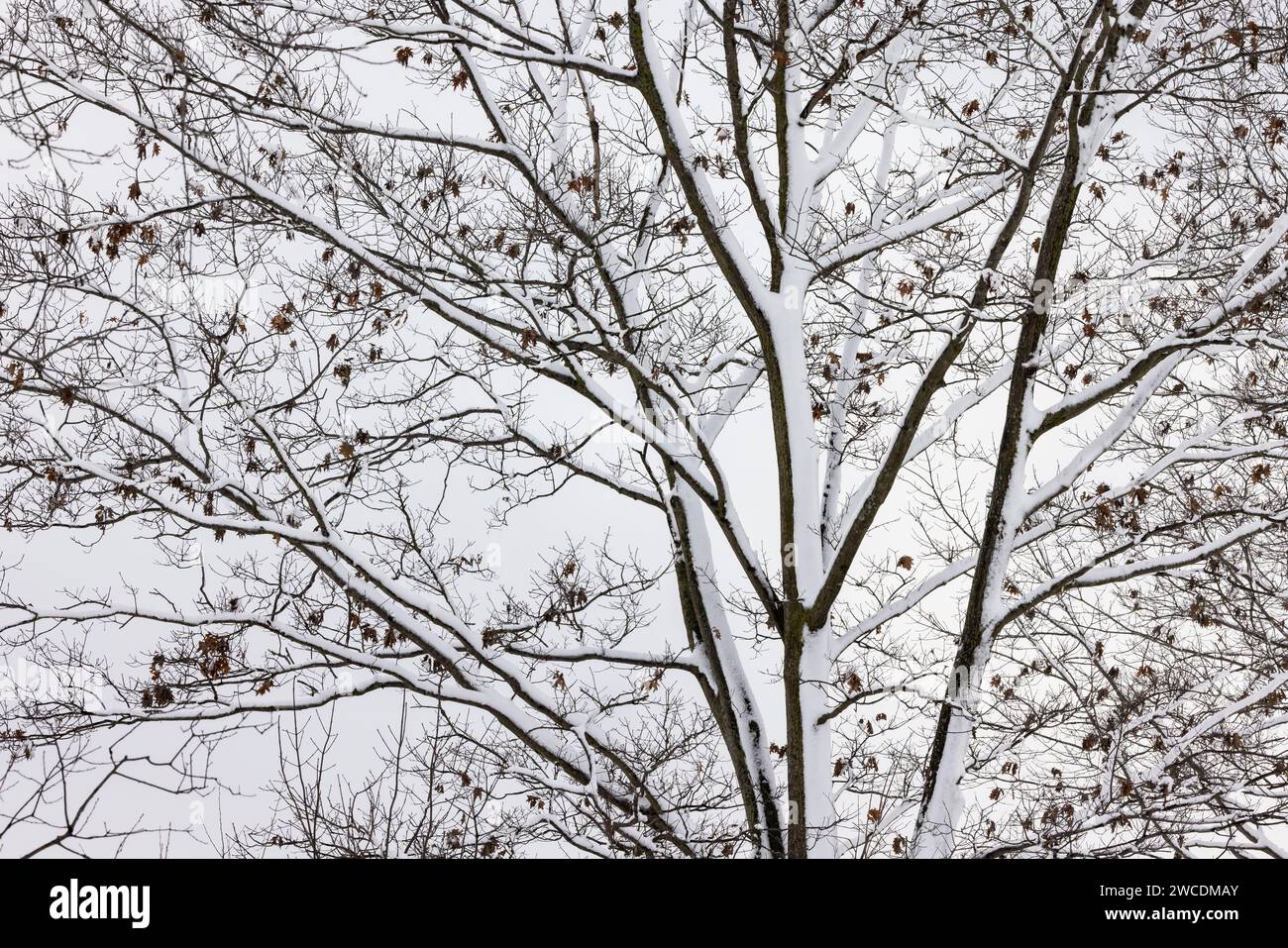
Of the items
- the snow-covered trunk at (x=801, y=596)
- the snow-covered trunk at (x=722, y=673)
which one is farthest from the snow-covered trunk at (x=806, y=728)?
the snow-covered trunk at (x=722, y=673)

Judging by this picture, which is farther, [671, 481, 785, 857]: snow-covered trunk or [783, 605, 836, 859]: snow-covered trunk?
[671, 481, 785, 857]: snow-covered trunk

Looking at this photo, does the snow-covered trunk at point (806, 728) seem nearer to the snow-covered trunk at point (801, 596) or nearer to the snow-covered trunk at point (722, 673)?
the snow-covered trunk at point (801, 596)

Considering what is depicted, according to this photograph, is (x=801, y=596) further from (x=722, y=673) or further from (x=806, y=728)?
(x=722, y=673)

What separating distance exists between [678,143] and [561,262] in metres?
1.22

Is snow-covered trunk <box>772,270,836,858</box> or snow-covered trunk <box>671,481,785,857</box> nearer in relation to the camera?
snow-covered trunk <box>772,270,836,858</box>

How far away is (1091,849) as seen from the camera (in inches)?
249

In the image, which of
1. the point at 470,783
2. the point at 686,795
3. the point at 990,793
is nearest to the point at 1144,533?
the point at 990,793

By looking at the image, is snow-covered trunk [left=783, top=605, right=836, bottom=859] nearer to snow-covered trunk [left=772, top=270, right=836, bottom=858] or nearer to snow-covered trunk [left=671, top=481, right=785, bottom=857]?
snow-covered trunk [left=772, top=270, right=836, bottom=858]

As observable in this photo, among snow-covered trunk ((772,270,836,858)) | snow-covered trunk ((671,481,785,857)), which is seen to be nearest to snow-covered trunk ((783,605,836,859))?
snow-covered trunk ((772,270,836,858))

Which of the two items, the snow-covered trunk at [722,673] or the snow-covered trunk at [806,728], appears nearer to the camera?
the snow-covered trunk at [806,728]

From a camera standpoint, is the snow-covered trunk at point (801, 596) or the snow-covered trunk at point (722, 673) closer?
the snow-covered trunk at point (801, 596)

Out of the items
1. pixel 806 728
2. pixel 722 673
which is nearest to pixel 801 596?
pixel 806 728
